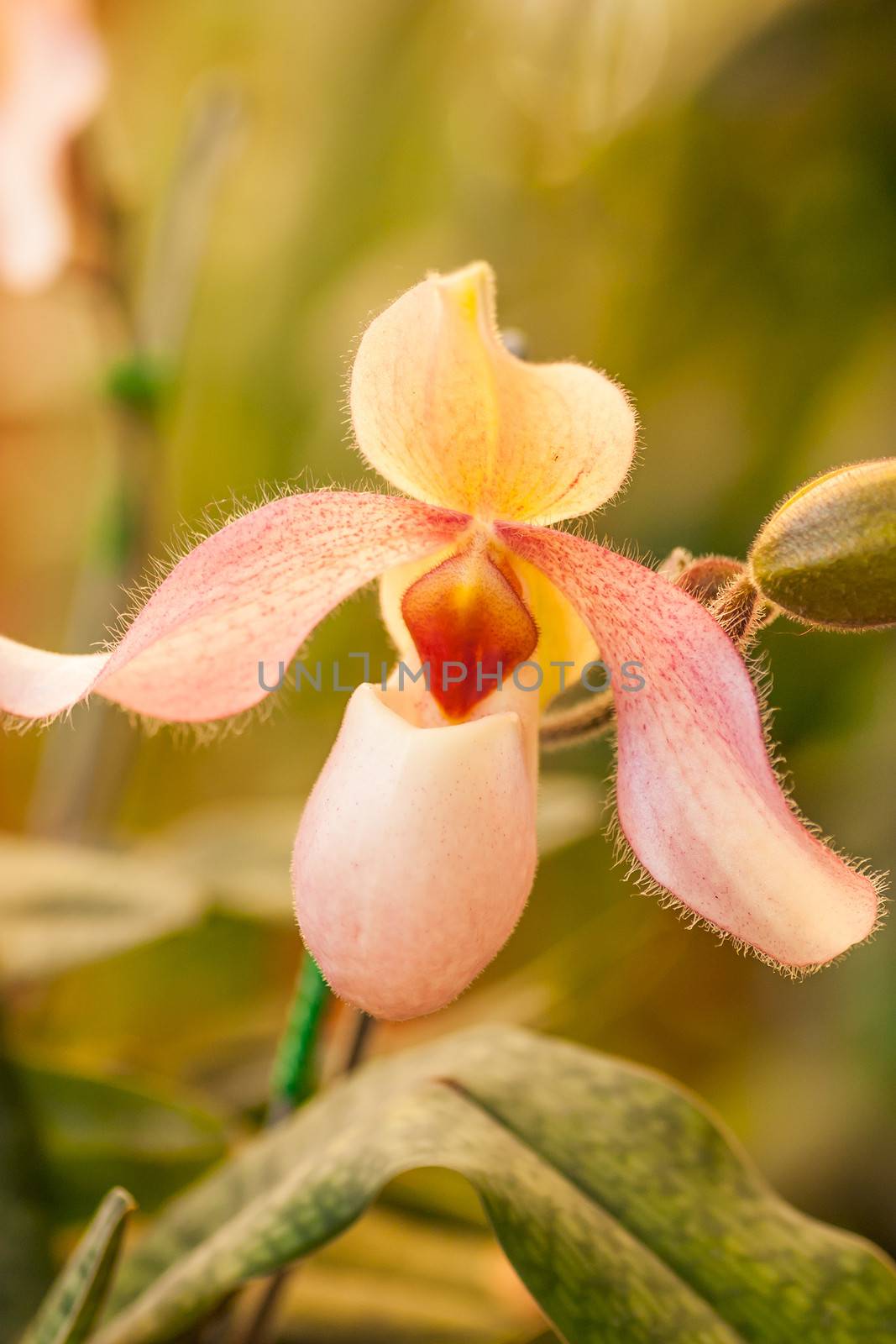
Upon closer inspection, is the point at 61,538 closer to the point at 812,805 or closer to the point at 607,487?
the point at 812,805

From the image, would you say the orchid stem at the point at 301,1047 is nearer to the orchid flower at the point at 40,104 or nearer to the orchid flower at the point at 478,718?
the orchid flower at the point at 478,718

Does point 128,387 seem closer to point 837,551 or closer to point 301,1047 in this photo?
point 301,1047

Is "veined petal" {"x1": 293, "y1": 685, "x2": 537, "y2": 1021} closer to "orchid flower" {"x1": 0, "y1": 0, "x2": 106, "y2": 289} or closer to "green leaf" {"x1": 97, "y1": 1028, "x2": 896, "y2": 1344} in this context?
"green leaf" {"x1": 97, "y1": 1028, "x2": 896, "y2": 1344}

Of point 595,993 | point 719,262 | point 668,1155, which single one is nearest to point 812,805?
point 595,993

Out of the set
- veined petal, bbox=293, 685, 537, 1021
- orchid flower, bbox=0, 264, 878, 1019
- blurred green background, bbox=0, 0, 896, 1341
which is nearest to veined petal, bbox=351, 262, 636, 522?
orchid flower, bbox=0, 264, 878, 1019

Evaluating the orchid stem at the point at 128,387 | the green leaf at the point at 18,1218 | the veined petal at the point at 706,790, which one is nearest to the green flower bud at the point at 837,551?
the veined petal at the point at 706,790
